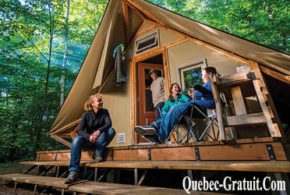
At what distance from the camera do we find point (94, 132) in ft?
7.94

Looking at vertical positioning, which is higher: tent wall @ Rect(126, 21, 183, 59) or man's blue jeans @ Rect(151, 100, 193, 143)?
tent wall @ Rect(126, 21, 183, 59)

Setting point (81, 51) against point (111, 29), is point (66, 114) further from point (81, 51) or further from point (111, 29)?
point (81, 51)

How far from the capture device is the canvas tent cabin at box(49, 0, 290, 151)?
10.2 ft

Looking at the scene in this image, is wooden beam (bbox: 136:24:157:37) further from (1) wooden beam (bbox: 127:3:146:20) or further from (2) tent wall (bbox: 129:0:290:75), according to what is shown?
(2) tent wall (bbox: 129:0:290:75)

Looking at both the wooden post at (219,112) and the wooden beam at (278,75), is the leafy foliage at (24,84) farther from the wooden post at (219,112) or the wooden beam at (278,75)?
the wooden beam at (278,75)

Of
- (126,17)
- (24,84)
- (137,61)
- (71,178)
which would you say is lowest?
(71,178)

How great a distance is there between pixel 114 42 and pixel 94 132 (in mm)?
2781

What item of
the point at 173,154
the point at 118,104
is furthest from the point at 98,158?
the point at 118,104

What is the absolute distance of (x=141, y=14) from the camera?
445 centimetres

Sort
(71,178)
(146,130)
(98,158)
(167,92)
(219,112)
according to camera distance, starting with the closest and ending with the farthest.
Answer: (219,112) → (71,178) → (98,158) → (146,130) → (167,92)

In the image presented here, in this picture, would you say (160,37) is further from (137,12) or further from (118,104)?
(118,104)

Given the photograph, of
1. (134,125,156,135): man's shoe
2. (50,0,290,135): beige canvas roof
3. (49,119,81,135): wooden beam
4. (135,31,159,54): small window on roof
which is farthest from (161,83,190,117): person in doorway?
(49,119,81,135): wooden beam

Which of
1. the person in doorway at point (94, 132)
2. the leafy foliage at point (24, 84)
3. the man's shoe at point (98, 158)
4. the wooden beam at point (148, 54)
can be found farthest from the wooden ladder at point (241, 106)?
the leafy foliage at point (24, 84)

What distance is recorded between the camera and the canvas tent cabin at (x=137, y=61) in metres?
3.09
